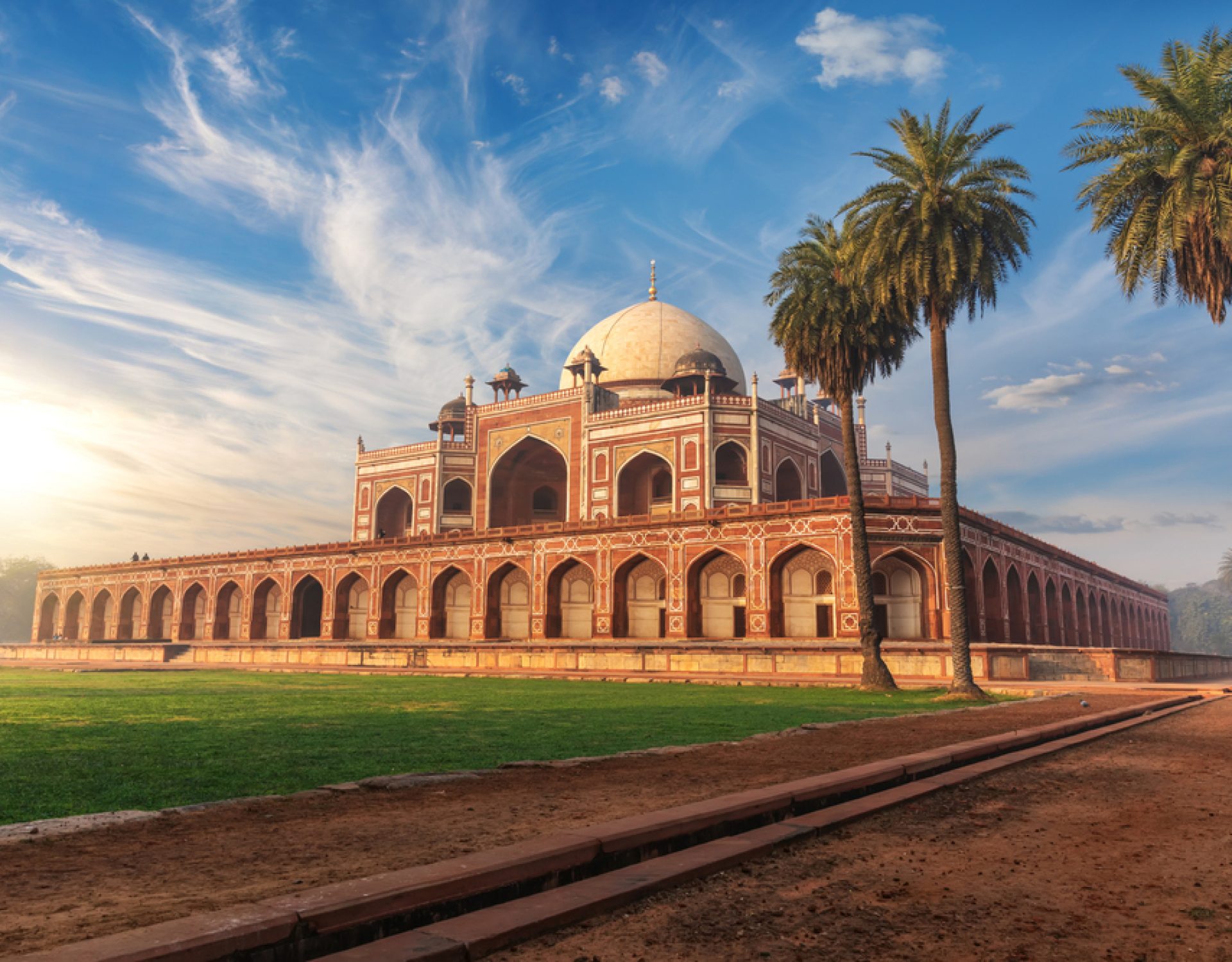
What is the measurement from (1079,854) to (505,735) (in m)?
6.94

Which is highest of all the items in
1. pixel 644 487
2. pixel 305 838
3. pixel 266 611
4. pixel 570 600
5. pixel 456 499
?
pixel 456 499

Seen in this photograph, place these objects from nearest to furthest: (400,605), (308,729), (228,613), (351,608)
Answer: (308,729)
(400,605)
(351,608)
(228,613)

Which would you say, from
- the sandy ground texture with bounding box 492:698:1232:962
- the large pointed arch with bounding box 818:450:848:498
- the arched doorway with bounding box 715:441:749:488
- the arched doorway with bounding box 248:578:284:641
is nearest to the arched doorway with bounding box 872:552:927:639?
the arched doorway with bounding box 715:441:749:488

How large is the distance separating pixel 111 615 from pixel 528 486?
29.5 metres

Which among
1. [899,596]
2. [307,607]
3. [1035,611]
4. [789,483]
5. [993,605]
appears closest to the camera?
[899,596]

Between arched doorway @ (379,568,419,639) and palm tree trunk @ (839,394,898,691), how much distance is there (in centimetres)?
2617

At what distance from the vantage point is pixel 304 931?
335 centimetres

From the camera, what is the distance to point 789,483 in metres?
47.3

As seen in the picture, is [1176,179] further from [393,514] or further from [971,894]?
[393,514]

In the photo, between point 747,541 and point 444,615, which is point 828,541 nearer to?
point 747,541

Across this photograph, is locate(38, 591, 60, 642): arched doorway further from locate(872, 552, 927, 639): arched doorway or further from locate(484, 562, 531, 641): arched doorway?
locate(872, 552, 927, 639): arched doorway

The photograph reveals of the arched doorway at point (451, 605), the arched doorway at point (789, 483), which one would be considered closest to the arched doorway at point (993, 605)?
the arched doorway at point (789, 483)

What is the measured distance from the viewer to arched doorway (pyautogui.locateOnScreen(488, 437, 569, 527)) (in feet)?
167

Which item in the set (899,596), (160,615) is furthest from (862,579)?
(160,615)
